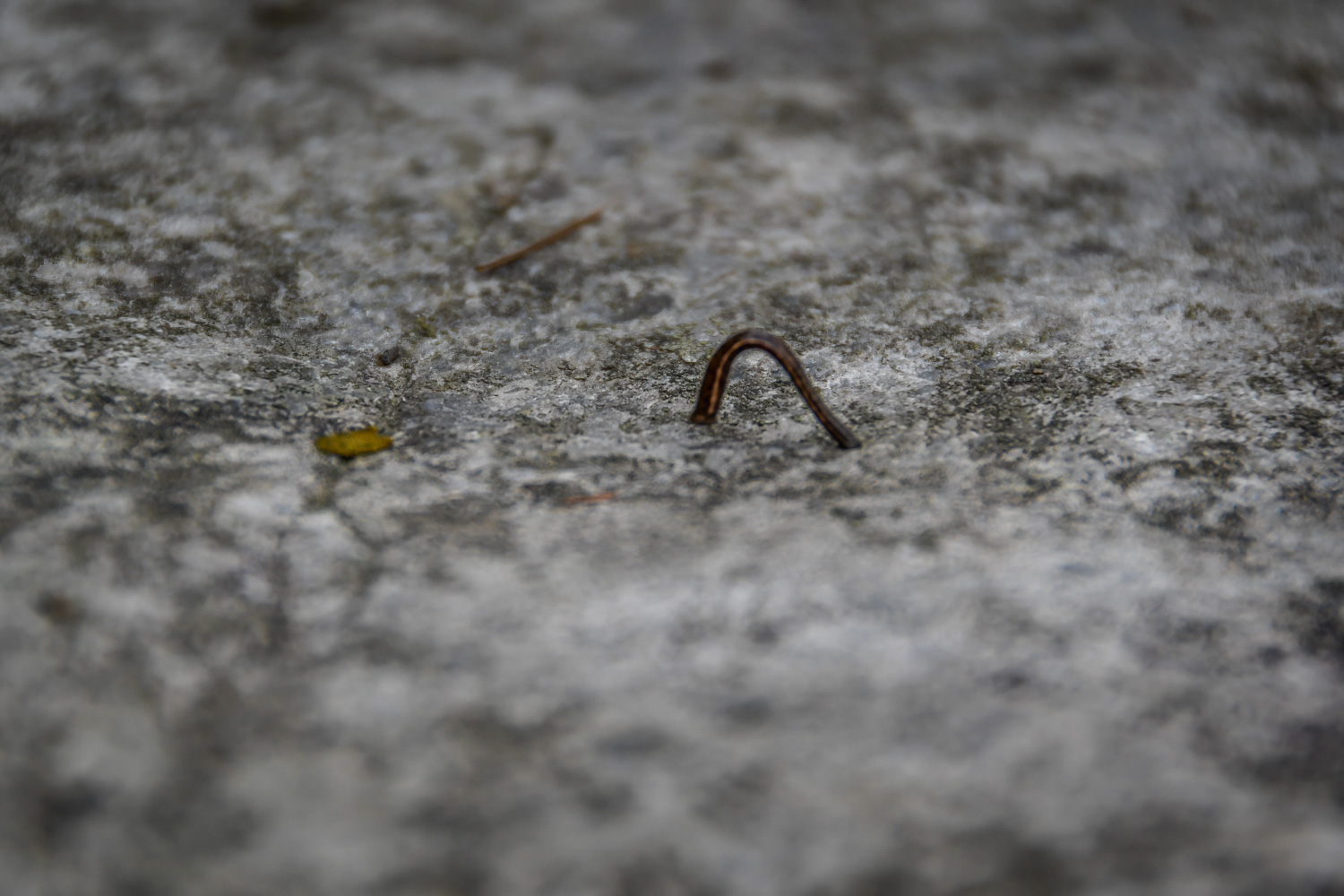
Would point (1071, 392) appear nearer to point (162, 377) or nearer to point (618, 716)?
point (618, 716)

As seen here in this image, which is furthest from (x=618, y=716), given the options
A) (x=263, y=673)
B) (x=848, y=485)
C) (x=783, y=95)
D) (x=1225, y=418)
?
(x=783, y=95)

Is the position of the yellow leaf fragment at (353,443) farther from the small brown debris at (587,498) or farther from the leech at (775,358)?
the leech at (775,358)

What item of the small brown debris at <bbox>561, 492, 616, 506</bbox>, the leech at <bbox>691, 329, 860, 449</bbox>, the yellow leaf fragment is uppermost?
the leech at <bbox>691, 329, 860, 449</bbox>

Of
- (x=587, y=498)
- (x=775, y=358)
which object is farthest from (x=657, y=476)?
(x=775, y=358)

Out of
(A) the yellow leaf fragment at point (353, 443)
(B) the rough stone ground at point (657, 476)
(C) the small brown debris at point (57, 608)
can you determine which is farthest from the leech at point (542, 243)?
(C) the small brown debris at point (57, 608)

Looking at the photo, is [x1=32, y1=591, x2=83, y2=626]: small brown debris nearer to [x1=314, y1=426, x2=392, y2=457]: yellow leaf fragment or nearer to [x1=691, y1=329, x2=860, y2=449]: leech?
[x1=314, y1=426, x2=392, y2=457]: yellow leaf fragment

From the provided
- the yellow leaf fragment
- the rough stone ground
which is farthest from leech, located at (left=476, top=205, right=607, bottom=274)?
the yellow leaf fragment

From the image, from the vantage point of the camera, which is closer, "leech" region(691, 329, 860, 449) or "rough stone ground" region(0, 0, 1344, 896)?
"rough stone ground" region(0, 0, 1344, 896)
